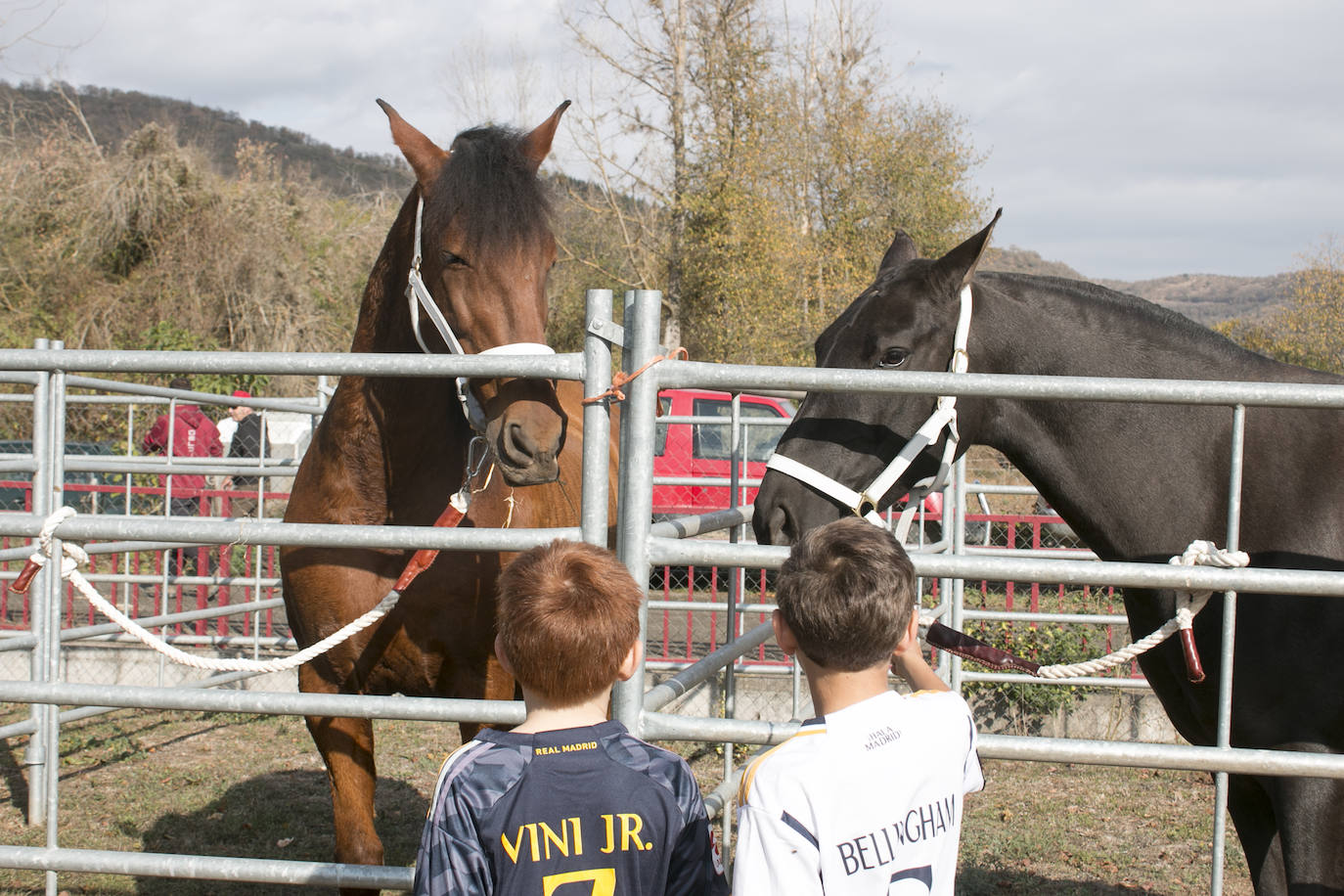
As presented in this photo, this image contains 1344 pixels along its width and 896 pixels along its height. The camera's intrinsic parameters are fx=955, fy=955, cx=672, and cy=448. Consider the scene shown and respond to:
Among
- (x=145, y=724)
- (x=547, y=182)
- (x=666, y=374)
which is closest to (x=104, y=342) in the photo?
(x=145, y=724)

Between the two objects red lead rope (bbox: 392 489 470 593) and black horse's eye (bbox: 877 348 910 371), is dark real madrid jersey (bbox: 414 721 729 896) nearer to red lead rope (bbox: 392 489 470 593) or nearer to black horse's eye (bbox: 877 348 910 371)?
red lead rope (bbox: 392 489 470 593)

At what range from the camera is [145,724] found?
19.9ft

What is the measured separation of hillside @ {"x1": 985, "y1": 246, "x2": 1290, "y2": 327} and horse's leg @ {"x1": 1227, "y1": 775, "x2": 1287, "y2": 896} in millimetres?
84495

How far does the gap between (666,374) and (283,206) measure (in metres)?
19.2

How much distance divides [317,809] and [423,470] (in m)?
2.79

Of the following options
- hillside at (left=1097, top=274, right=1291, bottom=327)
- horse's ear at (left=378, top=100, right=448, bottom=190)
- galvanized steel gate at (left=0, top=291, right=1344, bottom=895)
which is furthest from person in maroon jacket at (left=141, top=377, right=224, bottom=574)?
hillside at (left=1097, top=274, right=1291, bottom=327)

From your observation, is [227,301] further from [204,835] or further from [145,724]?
[204,835]

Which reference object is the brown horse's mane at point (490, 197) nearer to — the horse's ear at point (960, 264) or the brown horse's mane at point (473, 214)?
the brown horse's mane at point (473, 214)

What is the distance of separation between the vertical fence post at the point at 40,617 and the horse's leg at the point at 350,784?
72 centimetres

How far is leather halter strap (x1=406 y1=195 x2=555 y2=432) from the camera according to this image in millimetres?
2357

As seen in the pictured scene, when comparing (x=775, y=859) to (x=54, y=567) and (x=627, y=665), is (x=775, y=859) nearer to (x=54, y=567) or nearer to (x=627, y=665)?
(x=627, y=665)

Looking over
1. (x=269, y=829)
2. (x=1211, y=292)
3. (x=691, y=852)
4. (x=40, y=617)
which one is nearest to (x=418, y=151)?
(x=40, y=617)

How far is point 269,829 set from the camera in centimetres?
444

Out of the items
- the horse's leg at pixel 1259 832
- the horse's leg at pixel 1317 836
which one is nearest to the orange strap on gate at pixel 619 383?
the horse's leg at pixel 1317 836
